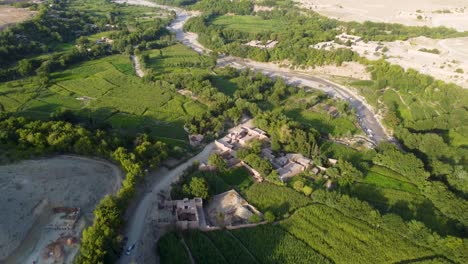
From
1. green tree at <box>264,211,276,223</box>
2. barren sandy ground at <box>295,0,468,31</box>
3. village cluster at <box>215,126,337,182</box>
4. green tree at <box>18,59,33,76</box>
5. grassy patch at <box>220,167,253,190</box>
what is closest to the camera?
green tree at <box>264,211,276,223</box>

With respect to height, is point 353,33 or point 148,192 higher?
point 353,33

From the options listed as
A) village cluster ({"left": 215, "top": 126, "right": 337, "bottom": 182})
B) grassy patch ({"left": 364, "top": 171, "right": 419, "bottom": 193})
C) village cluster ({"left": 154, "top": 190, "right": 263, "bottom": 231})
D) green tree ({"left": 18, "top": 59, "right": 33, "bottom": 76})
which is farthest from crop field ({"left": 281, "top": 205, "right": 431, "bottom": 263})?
green tree ({"left": 18, "top": 59, "right": 33, "bottom": 76})

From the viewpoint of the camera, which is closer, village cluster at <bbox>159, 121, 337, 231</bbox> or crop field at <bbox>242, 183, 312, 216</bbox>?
village cluster at <bbox>159, 121, 337, 231</bbox>

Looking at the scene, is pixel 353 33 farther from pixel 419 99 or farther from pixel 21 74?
pixel 21 74

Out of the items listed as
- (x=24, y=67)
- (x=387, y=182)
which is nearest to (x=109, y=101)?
(x=24, y=67)

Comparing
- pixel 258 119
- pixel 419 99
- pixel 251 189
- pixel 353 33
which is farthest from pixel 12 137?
pixel 353 33

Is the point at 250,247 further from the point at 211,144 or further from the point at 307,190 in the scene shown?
the point at 211,144

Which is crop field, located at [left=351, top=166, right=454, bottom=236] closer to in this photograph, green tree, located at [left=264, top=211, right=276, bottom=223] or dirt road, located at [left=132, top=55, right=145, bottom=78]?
green tree, located at [left=264, top=211, right=276, bottom=223]
